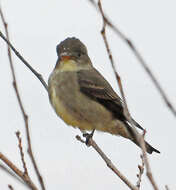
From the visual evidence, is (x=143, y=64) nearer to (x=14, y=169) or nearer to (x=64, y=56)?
(x=14, y=169)

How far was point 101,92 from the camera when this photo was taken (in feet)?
25.2

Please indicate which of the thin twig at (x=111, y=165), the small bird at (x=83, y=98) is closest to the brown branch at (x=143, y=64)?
the thin twig at (x=111, y=165)

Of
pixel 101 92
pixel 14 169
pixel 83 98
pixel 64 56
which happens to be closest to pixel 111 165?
pixel 14 169

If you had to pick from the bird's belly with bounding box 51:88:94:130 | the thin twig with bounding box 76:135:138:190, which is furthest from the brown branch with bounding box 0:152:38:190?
the bird's belly with bounding box 51:88:94:130

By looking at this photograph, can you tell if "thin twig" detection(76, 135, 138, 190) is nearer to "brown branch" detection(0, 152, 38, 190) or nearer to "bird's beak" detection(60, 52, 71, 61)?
"brown branch" detection(0, 152, 38, 190)

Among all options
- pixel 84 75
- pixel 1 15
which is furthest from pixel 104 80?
pixel 1 15

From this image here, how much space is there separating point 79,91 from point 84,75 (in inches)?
15.4

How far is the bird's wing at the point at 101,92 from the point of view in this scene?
7527 mm

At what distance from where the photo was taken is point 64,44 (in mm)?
7855

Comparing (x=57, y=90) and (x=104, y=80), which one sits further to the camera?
(x=104, y=80)

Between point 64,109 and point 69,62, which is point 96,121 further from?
point 69,62

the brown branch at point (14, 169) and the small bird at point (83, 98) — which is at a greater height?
the brown branch at point (14, 169)

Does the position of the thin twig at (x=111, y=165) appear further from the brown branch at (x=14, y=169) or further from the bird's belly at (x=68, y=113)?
the bird's belly at (x=68, y=113)

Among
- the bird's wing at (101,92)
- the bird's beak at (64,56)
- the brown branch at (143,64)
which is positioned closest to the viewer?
the brown branch at (143,64)
